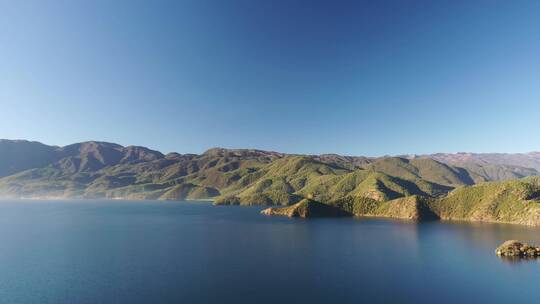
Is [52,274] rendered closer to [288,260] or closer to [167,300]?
[167,300]

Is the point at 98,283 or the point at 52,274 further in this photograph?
the point at 52,274

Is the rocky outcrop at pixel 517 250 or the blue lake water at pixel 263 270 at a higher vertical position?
the rocky outcrop at pixel 517 250

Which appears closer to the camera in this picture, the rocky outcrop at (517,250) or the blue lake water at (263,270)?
the blue lake water at (263,270)

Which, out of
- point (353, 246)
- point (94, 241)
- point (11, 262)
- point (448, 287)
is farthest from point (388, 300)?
point (94, 241)

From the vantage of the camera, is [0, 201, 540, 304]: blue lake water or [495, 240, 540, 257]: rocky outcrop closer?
[0, 201, 540, 304]: blue lake water

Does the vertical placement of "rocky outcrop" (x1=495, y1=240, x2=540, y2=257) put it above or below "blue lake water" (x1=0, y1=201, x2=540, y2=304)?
above
